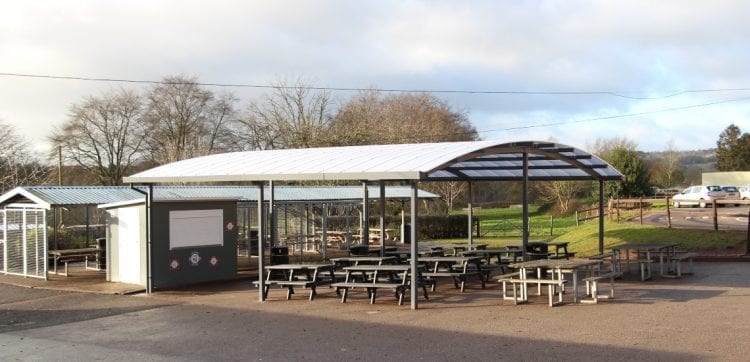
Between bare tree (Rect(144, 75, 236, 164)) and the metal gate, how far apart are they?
26.5 metres

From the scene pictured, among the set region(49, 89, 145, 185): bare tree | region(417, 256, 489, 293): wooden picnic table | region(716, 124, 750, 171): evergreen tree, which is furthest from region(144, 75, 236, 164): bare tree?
region(716, 124, 750, 171): evergreen tree

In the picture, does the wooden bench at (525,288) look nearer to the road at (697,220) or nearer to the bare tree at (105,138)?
the road at (697,220)

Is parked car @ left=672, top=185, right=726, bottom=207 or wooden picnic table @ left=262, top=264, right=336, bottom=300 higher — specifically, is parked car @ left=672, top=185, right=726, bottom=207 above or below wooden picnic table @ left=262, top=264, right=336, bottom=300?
above

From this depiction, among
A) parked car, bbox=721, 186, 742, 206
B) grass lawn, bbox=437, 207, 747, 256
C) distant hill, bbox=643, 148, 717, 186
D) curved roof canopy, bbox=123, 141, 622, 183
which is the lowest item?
grass lawn, bbox=437, 207, 747, 256

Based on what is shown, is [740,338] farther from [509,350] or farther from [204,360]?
[204,360]

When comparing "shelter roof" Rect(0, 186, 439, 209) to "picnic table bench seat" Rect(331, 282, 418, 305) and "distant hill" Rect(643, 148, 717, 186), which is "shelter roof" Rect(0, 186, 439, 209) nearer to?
"picnic table bench seat" Rect(331, 282, 418, 305)

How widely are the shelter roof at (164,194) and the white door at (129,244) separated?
1.42 ft

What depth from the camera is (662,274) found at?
14.7m

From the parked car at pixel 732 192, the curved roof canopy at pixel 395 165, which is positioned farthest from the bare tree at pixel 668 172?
the curved roof canopy at pixel 395 165

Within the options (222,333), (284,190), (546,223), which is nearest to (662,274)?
(222,333)

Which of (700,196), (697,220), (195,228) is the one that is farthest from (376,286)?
(700,196)

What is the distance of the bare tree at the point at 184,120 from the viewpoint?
47281 mm

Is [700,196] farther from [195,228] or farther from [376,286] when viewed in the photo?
[376,286]

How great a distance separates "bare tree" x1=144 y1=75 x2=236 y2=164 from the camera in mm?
47281
